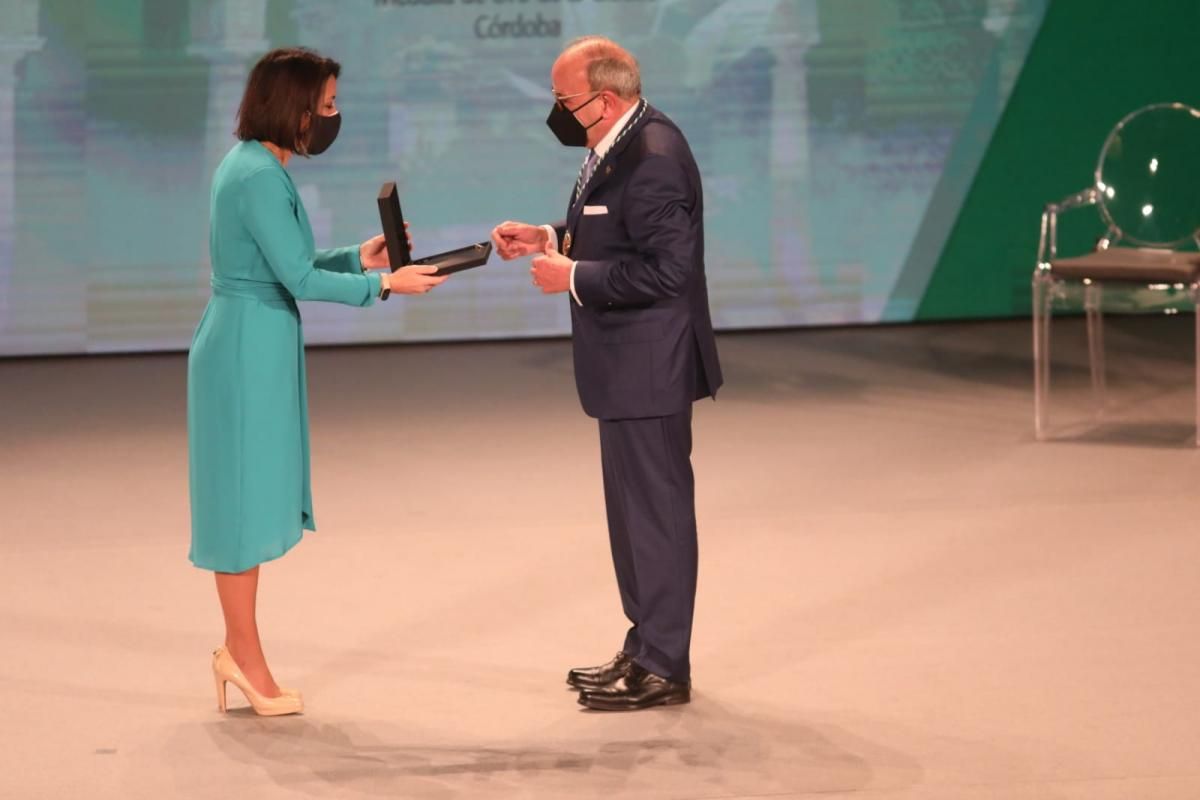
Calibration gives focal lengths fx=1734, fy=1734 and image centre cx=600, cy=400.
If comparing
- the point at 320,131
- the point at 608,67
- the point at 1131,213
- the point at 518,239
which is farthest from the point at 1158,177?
the point at 320,131

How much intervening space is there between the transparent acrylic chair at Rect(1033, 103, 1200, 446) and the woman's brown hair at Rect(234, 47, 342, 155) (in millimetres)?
3286

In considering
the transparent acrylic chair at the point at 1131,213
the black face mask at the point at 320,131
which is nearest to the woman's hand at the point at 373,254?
the black face mask at the point at 320,131

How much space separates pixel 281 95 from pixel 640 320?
2.66 ft

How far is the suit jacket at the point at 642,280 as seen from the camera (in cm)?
330

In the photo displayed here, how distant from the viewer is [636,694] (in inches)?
137

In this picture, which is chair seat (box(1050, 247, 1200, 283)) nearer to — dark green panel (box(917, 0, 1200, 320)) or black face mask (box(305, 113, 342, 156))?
dark green panel (box(917, 0, 1200, 320))

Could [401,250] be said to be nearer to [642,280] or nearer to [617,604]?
[642,280]

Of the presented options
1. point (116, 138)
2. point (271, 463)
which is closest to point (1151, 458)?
point (271, 463)

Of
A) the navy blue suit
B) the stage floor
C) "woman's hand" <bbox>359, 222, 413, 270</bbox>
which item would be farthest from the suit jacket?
the stage floor

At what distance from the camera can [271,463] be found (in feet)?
11.0

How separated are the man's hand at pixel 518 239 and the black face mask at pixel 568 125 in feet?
0.79

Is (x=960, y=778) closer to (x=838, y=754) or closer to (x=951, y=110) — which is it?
(x=838, y=754)

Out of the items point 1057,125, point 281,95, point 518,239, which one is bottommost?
point 518,239

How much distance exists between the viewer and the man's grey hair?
337 centimetres
